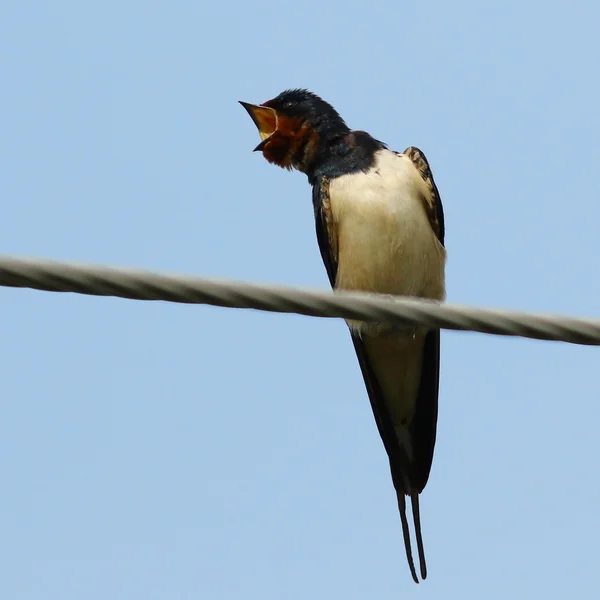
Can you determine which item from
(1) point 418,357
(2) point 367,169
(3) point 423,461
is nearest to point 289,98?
(2) point 367,169

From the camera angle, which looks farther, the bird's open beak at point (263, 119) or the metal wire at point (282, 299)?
the bird's open beak at point (263, 119)

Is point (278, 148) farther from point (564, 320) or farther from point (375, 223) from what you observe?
point (564, 320)

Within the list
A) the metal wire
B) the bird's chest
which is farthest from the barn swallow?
the metal wire

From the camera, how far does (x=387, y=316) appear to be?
2.51 meters

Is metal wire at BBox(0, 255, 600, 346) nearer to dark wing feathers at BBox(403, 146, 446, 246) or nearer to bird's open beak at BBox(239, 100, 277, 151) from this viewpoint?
dark wing feathers at BBox(403, 146, 446, 246)

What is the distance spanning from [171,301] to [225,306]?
0.34 ft

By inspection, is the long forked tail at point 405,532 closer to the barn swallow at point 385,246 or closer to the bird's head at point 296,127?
the barn swallow at point 385,246

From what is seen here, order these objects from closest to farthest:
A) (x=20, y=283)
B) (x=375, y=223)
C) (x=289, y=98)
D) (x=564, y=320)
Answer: (x=20, y=283) → (x=564, y=320) → (x=375, y=223) → (x=289, y=98)

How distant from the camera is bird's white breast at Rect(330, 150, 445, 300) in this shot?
5.19 m

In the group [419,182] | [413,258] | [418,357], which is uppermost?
[419,182]

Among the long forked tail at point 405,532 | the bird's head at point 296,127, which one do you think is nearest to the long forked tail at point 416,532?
the long forked tail at point 405,532

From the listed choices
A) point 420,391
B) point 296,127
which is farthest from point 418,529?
point 296,127

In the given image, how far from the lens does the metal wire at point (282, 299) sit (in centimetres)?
226

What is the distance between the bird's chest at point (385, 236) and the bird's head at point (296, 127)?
0.45 meters
